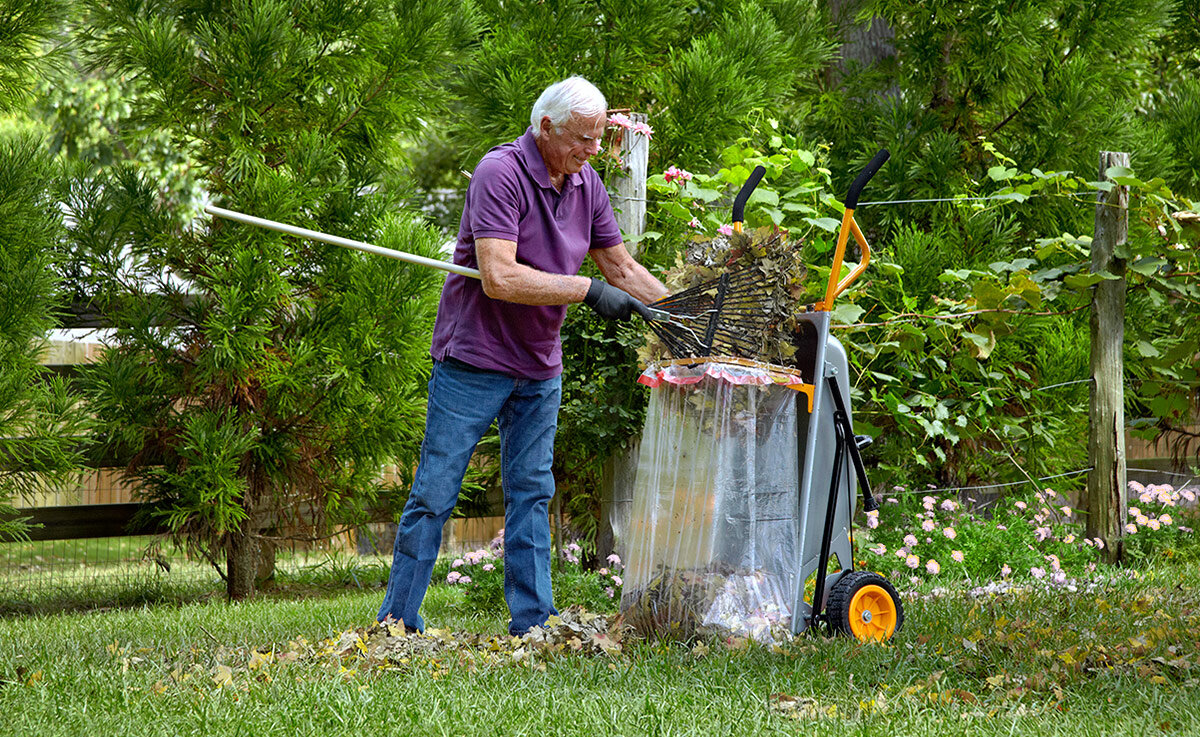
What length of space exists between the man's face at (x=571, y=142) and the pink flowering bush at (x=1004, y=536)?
85.7 inches

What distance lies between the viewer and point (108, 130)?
987cm

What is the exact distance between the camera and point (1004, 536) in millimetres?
4715

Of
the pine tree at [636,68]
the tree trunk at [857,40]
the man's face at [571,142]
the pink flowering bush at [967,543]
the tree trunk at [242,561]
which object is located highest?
the tree trunk at [857,40]

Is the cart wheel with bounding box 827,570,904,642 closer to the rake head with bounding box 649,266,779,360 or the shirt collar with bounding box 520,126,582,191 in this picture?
the rake head with bounding box 649,266,779,360

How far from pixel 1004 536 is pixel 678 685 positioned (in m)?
2.70

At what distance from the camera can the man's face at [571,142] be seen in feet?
9.98

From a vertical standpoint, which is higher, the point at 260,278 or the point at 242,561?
the point at 260,278

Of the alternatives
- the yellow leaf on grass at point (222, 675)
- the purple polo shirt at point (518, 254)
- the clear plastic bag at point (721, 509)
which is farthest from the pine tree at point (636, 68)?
the yellow leaf on grass at point (222, 675)

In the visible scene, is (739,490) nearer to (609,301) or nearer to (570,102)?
(609,301)

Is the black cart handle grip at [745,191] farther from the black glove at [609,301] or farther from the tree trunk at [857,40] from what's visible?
the tree trunk at [857,40]

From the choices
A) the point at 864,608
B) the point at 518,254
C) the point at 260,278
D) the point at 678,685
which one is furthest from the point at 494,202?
the point at 260,278

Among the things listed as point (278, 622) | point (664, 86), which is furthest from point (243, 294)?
point (664, 86)

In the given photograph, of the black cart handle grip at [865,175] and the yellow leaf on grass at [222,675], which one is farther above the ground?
the black cart handle grip at [865,175]

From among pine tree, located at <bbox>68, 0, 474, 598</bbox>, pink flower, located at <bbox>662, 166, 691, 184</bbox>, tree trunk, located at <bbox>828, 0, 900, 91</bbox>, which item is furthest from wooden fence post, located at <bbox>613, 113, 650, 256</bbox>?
tree trunk, located at <bbox>828, 0, 900, 91</bbox>
